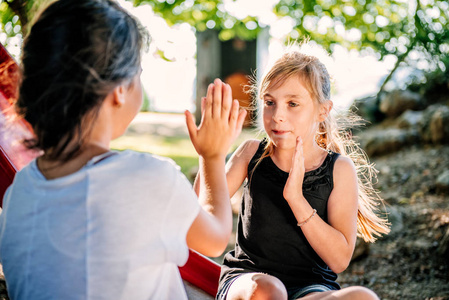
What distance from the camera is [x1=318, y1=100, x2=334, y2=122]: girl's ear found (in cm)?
208

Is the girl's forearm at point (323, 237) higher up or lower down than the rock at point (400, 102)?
higher up

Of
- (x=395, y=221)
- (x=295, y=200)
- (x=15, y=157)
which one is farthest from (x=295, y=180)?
(x=395, y=221)

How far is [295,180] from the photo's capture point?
1.82 metres

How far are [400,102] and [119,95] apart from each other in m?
8.09

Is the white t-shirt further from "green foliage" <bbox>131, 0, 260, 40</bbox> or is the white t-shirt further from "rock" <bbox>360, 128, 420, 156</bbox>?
"rock" <bbox>360, 128, 420, 156</bbox>

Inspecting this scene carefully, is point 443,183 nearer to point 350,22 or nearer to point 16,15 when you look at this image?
point 350,22

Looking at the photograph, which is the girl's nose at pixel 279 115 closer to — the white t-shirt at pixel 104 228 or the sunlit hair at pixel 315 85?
the sunlit hair at pixel 315 85

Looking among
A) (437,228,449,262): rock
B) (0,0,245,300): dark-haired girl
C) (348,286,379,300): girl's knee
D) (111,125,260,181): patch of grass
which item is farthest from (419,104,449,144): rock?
(0,0,245,300): dark-haired girl

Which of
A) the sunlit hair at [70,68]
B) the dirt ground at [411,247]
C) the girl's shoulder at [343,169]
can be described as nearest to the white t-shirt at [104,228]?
the sunlit hair at [70,68]

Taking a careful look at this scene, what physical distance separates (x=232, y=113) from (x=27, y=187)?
2.09ft

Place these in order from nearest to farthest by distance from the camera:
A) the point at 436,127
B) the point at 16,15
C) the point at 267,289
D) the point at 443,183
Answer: the point at 267,289
the point at 16,15
the point at 443,183
the point at 436,127

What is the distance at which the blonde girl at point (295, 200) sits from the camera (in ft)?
6.07

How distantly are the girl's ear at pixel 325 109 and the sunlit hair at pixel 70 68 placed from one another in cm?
108

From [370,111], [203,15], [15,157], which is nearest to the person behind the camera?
[15,157]
